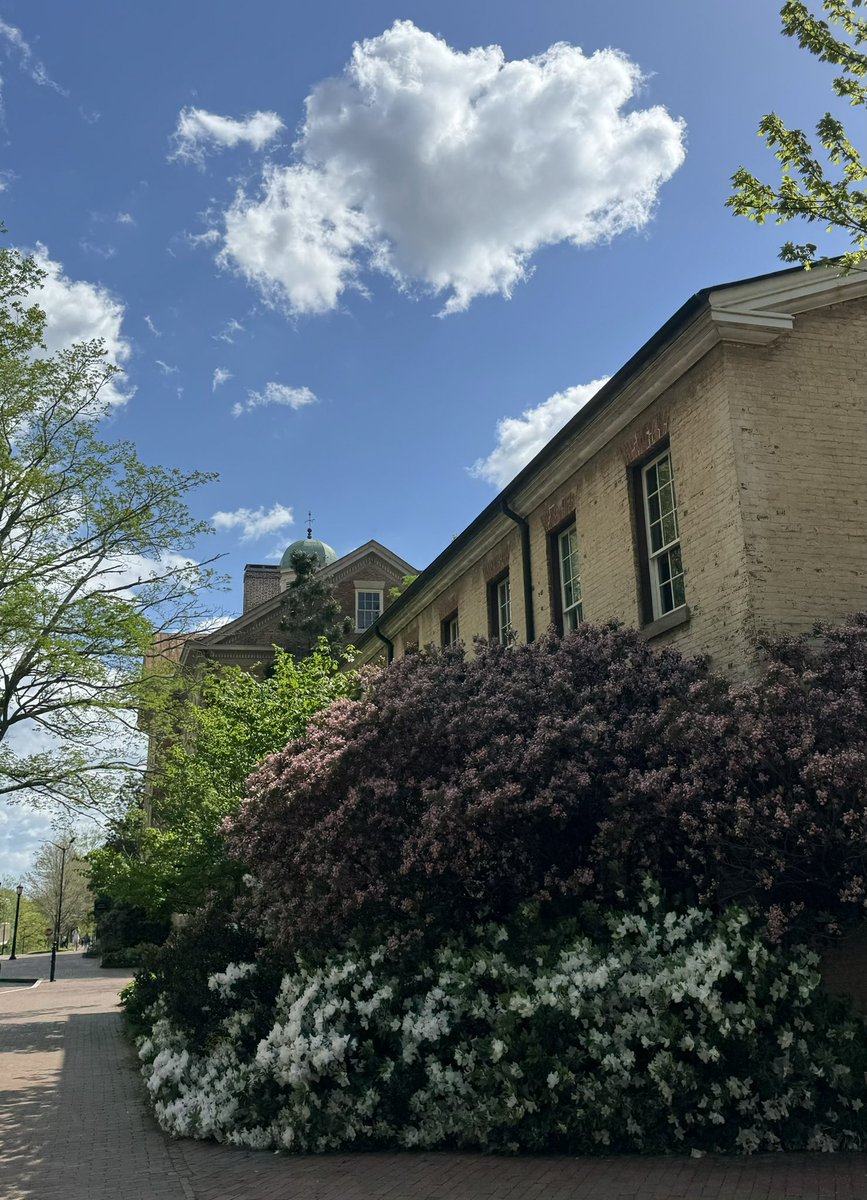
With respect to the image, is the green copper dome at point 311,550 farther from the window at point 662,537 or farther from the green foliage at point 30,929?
the green foliage at point 30,929

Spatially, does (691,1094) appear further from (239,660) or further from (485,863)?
(239,660)

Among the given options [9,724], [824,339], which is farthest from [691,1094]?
[9,724]

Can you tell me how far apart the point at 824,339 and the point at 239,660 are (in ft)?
104

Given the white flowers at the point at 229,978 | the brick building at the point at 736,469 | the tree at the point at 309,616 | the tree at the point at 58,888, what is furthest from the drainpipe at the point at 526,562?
the tree at the point at 58,888

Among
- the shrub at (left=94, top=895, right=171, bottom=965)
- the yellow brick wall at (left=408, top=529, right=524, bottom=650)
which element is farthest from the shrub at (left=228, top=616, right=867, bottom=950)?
the shrub at (left=94, top=895, right=171, bottom=965)

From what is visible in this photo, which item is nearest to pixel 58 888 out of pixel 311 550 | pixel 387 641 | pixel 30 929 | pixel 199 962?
pixel 30 929

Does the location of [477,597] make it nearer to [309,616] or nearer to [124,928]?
[309,616]

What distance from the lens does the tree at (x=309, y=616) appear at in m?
35.2

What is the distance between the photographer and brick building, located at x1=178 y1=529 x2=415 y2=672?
128ft

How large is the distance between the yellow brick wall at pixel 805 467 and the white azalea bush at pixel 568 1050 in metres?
3.44

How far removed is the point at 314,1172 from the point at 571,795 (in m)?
3.19

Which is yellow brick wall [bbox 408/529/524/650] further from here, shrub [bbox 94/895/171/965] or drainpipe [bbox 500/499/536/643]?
shrub [bbox 94/895/171/965]

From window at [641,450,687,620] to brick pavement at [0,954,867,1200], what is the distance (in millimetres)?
5672

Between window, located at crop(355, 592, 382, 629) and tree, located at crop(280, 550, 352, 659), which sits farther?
window, located at crop(355, 592, 382, 629)
